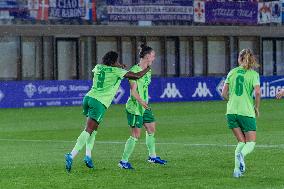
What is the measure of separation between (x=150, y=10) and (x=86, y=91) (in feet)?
36.2

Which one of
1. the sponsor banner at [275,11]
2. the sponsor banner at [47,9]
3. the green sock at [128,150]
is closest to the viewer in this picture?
the green sock at [128,150]

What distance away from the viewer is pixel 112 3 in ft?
171

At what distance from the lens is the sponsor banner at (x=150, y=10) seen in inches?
2057

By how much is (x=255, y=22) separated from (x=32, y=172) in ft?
138

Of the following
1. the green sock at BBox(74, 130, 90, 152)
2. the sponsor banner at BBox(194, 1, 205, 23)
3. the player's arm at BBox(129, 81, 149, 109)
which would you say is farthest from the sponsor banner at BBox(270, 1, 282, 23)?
the green sock at BBox(74, 130, 90, 152)

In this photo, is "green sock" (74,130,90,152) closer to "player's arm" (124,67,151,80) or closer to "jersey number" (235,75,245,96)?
"player's arm" (124,67,151,80)

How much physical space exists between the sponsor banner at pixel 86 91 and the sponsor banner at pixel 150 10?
23.5 feet

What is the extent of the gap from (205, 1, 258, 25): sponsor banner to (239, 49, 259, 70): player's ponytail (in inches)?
1557

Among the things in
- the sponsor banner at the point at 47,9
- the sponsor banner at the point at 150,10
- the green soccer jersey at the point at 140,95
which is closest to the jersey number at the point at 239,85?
the green soccer jersey at the point at 140,95

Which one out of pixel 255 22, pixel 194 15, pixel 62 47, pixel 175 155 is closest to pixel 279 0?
pixel 255 22

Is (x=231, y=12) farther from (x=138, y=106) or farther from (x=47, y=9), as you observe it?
(x=138, y=106)

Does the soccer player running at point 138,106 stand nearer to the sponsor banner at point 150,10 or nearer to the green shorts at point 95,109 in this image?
the green shorts at point 95,109

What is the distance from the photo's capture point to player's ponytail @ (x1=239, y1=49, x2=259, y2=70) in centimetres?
1595

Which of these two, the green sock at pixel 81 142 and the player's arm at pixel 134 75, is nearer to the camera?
the green sock at pixel 81 142
